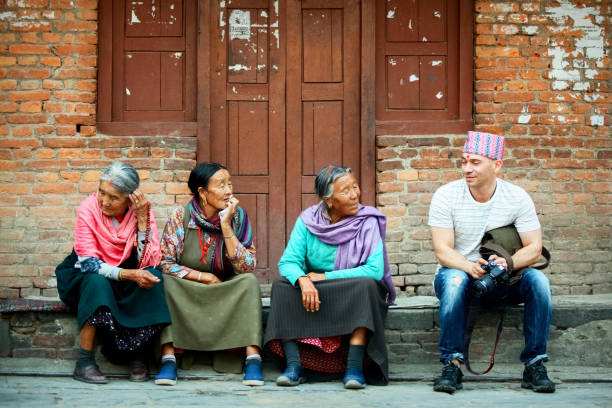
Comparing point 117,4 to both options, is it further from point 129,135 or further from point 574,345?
point 574,345

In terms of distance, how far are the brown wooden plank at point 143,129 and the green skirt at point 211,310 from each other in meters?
1.49

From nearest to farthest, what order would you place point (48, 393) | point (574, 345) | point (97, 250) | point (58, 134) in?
point (48, 393) < point (97, 250) < point (574, 345) < point (58, 134)

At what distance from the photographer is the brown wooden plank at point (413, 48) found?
6.10 m

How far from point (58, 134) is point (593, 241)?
13.3ft

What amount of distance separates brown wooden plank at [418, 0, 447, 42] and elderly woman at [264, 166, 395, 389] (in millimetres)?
1806

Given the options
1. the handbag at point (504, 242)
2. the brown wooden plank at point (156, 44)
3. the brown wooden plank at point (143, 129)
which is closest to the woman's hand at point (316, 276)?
the handbag at point (504, 242)

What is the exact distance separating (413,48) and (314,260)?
2.12m

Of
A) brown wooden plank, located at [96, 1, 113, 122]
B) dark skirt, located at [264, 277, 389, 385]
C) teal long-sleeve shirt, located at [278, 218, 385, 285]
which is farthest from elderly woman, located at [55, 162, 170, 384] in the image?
brown wooden plank, located at [96, 1, 113, 122]

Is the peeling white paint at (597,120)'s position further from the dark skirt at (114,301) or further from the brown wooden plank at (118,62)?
the brown wooden plank at (118,62)

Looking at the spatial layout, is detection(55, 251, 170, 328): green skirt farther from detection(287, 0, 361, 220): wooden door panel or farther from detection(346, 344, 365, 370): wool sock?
detection(287, 0, 361, 220): wooden door panel

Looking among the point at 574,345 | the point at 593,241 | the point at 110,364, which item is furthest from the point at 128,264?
the point at 593,241

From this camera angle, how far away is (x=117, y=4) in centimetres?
600

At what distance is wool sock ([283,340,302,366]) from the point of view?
15.2 ft

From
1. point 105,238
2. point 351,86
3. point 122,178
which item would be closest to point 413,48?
point 351,86
